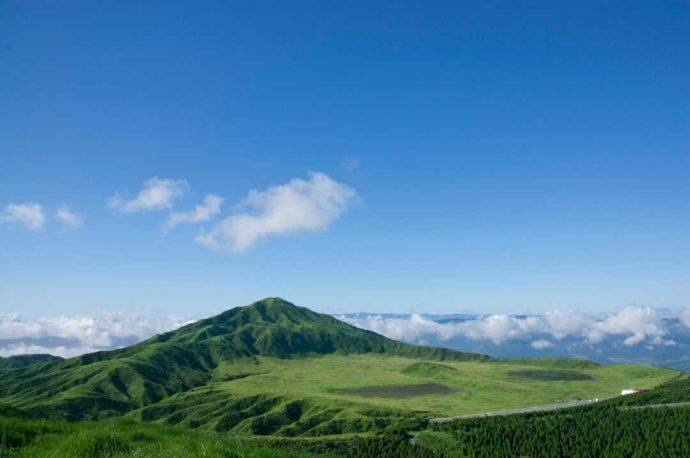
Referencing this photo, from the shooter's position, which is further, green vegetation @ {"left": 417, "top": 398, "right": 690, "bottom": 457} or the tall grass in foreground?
green vegetation @ {"left": 417, "top": 398, "right": 690, "bottom": 457}

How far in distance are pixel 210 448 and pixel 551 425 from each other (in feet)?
690

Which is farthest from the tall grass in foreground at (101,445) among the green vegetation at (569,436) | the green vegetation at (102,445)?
the green vegetation at (569,436)

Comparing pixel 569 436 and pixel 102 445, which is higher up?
pixel 102 445

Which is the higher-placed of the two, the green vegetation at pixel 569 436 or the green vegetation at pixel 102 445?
the green vegetation at pixel 102 445

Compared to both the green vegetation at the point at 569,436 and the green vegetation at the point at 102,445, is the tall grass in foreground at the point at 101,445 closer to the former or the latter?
Result: the green vegetation at the point at 102,445

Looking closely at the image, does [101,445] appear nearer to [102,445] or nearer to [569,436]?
[102,445]

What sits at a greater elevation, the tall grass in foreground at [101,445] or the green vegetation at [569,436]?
the tall grass in foreground at [101,445]

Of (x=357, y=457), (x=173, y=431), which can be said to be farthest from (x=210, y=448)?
(x=357, y=457)

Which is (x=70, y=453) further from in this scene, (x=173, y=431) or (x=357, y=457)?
(x=357, y=457)

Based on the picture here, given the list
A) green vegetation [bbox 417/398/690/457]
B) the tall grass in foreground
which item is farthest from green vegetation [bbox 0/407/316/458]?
green vegetation [bbox 417/398/690/457]

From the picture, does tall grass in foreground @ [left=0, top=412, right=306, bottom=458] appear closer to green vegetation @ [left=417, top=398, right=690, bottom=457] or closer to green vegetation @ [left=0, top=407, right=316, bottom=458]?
green vegetation @ [left=0, top=407, right=316, bottom=458]

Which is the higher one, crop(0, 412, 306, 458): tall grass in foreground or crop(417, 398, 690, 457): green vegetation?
crop(0, 412, 306, 458): tall grass in foreground

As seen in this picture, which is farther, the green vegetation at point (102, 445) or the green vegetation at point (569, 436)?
the green vegetation at point (569, 436)

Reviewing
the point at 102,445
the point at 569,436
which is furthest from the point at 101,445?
the point at 569,436
